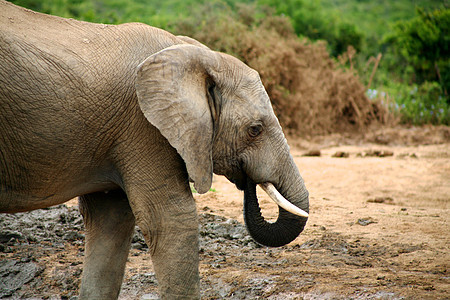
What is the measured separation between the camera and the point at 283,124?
1265 centimetres

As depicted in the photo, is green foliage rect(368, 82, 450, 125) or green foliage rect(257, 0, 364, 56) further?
green foliage rect(257, 0, 364, 56)

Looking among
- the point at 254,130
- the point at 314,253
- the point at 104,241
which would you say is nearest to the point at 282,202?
the point at 254,130

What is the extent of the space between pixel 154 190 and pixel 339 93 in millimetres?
10640

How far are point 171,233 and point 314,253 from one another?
2.37m

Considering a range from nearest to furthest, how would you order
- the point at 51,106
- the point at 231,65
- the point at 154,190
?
the point at 51,106
the point at 154,190
the point at 231,65

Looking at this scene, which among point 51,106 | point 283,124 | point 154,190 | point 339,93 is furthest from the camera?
point 339,93

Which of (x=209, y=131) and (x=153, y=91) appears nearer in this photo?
(x=153, y=91)

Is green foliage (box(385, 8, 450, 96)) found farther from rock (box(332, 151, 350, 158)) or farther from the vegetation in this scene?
rock (box(332, 151, 350, 158))

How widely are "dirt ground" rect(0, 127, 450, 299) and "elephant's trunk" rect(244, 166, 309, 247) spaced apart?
69cm

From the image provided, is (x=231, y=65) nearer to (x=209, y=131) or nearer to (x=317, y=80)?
(x=209, y=131)

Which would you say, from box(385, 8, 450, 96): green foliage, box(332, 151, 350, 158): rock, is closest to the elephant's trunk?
box(332, 151, 350, 158): rock

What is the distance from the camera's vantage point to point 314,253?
548 cm

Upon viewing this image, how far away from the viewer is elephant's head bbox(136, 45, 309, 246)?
11.1 ft

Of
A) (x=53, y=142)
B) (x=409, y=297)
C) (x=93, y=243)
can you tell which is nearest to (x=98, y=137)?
(x=53, y=142)
